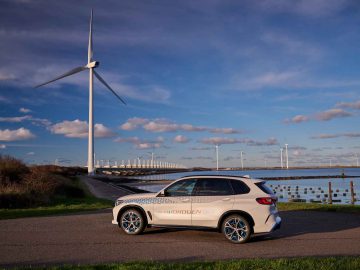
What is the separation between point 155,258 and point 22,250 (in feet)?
9.74

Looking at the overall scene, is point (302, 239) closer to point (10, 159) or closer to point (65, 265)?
point (65, 265)

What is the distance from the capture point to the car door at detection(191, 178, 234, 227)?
32.8 ft

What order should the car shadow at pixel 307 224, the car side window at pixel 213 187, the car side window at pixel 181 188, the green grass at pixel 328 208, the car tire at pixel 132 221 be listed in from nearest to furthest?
the car side window at pixel 213 187, the car side window at pixel 181 188, the car tire at pixel 132 221, the car shadow at pixel 307 224, the green grass at pixel 328 208

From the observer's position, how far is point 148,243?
9586mm

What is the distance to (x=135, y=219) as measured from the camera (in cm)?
1082

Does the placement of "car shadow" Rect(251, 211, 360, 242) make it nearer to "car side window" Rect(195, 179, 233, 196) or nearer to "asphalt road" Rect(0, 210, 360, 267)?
"asphalt road" Rect(0, 210, 360, 267)

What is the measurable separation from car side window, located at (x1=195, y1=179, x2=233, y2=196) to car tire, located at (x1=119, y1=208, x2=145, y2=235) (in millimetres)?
1686

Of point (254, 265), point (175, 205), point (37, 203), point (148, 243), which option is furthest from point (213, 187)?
point (37, 203)

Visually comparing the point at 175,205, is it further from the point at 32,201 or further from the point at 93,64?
the point at 93,64

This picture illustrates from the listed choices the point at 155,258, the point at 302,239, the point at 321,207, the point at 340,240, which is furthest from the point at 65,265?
the point at 321,207

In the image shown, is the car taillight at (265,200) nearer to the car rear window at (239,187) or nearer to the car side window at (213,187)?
the car rear window at (239,187)

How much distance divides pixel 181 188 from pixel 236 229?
173cm

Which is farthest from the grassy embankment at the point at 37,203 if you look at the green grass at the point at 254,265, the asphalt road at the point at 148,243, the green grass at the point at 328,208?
the green grass at the point at 254,265

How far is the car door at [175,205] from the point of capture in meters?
10.3
